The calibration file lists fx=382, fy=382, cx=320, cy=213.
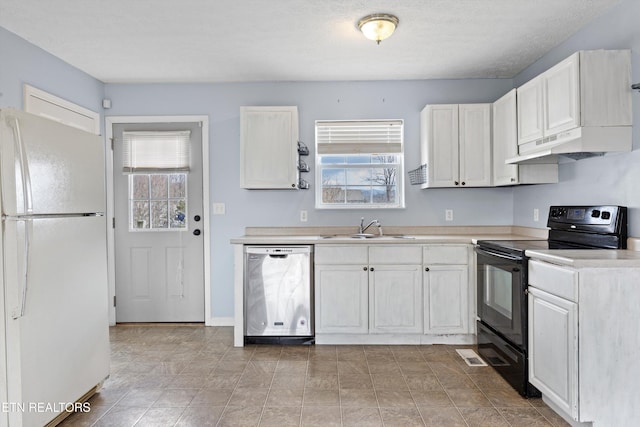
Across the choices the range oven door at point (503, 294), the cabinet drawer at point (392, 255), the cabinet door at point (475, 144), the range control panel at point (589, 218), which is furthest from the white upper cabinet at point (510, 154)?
the cabinet drawer at point (392, 255)

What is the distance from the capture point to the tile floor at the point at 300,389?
7.07 feet

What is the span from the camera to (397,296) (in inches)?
129

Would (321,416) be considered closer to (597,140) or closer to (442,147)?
(597,140)

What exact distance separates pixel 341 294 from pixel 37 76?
3.03 meters

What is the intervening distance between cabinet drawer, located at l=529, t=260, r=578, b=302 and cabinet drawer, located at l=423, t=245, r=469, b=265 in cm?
95

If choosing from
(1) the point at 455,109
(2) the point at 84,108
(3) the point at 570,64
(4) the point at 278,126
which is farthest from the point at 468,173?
(2) the point at 84,108

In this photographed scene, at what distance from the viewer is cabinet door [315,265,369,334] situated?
3.28 meters

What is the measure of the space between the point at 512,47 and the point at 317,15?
5.49ft

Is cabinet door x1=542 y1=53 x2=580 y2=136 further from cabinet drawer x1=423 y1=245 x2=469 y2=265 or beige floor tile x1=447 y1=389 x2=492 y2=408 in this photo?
beige floor tile x1=447 y1=389 x2=492 y2=408

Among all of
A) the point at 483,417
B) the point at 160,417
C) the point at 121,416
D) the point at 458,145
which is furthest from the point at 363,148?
the point at 121,416

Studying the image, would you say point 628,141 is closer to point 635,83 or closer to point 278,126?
point 635,83

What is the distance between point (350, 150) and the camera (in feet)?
12.7

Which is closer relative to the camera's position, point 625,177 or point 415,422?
point 415,422

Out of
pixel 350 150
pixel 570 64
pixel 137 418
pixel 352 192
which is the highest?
pixel 570 64
